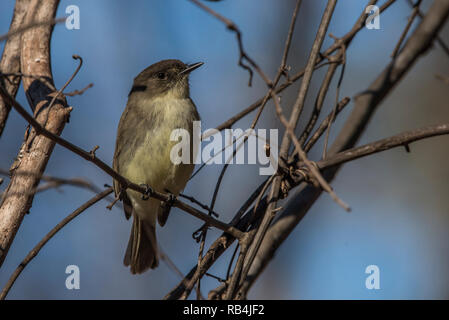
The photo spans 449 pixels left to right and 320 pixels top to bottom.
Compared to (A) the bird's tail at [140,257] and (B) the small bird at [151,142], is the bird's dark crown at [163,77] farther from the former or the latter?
(A) the bird's tail at [140,257]

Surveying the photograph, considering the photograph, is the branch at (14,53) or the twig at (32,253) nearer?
the twig at (32,253)

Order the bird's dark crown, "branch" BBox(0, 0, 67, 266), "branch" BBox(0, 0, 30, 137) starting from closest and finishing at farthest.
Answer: "branch" BBox(0, 0, 67, 266)
"branch" BBox(0, 0, 30, 137)
the bird's dark crown

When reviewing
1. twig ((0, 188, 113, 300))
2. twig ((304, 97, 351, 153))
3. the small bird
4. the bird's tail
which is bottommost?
twig ((0, 188, 113, 300))

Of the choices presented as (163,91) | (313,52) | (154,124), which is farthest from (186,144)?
(313,52)

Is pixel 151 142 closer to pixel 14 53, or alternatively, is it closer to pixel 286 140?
pixel 14 53

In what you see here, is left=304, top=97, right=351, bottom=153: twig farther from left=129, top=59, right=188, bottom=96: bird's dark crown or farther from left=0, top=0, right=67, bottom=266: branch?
left=129, top=59, right=188, bottom=96: bird's dark crown

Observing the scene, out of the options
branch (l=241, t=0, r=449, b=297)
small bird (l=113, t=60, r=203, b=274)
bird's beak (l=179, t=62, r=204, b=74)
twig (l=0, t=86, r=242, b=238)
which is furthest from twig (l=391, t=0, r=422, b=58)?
bird's beak (l=179, t=62, r=204, b=74)

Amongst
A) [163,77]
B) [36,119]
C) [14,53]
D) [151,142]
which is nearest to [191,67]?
[163,77]

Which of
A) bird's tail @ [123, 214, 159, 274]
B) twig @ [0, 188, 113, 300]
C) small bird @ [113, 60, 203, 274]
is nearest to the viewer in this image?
twig @ [0, 188, 113, 300]

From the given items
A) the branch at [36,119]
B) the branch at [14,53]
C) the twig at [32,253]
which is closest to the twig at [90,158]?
the twig at [32,253]
